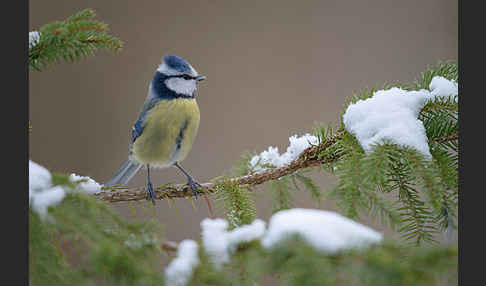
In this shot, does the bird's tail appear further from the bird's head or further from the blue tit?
the bird's head

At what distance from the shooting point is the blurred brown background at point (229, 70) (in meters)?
1.47

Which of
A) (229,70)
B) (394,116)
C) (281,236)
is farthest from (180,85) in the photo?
(229,70)

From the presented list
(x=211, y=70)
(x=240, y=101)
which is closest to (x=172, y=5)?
(x=211, y=70)

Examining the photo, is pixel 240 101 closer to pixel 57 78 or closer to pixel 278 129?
pixel 278 129

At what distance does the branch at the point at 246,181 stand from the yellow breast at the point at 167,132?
0.15 metres

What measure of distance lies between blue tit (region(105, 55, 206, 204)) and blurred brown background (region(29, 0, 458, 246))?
0.59 meters

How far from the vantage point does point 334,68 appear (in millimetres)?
1707

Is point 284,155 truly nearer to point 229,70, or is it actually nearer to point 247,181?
point 247,181

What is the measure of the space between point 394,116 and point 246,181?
25cm

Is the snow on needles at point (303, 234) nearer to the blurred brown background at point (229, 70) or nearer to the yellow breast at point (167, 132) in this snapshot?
the yellow breast at point (167, 132)

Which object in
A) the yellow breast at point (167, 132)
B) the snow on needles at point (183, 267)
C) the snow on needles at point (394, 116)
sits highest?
the yellow breast at point (167, 132)

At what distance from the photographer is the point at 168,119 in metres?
0.80

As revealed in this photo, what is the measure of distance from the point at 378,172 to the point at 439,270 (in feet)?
0.68

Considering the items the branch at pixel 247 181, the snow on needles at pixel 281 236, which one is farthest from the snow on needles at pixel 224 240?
the branch at pixel 247 181
